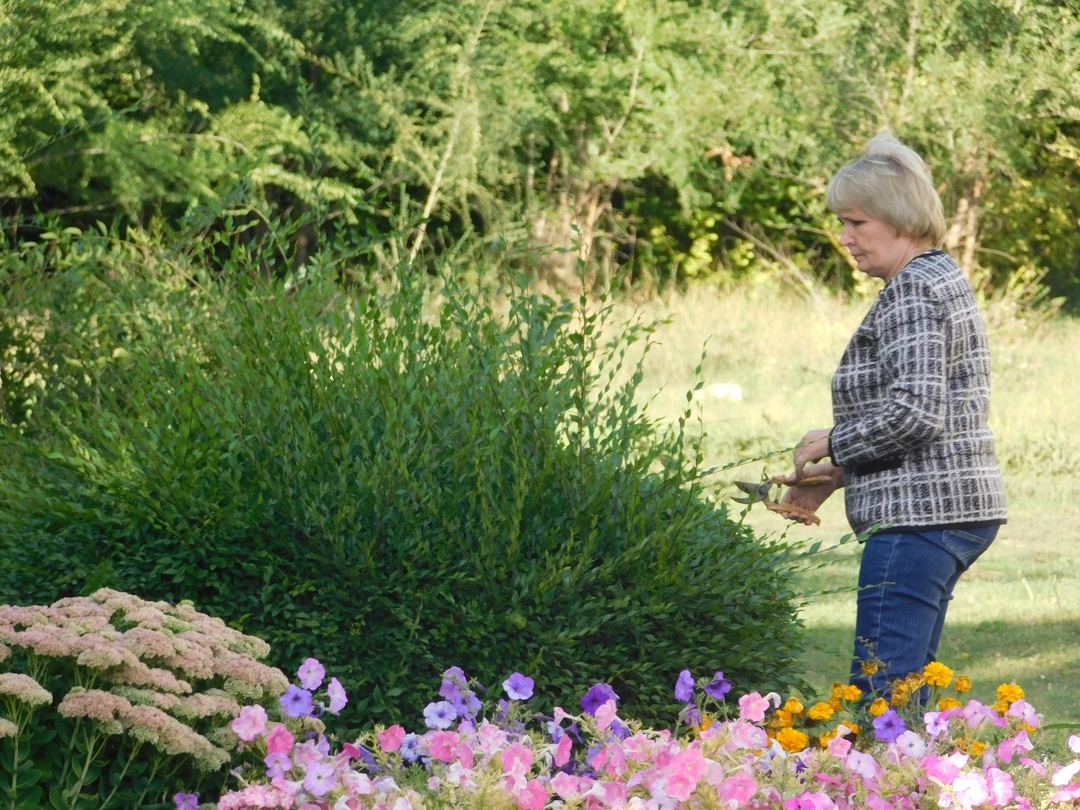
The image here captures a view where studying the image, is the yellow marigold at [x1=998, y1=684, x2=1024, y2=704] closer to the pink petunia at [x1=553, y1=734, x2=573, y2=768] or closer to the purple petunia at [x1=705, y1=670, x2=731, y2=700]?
the purple petunia at [x1=705, y1=670, x2=731, y2=700]

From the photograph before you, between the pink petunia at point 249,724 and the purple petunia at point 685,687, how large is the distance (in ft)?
3.23

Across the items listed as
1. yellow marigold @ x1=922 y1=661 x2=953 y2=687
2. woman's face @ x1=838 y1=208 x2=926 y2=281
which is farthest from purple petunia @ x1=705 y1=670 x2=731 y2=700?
woman's face @ x1=838 y1=208 x2=926 y2=281

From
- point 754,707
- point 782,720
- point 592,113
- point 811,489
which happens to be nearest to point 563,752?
point 754,707

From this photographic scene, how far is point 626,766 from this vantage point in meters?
2.41

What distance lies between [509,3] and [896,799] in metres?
18.1

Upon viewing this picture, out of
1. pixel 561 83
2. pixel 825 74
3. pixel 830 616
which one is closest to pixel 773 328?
pixel 825 74

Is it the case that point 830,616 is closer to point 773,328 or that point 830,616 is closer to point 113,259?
point 113,259

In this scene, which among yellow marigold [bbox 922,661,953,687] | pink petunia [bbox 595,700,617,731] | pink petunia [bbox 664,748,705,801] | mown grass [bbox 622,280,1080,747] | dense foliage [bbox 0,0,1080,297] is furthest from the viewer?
dense foliage [bbox 0,0,1080,297]

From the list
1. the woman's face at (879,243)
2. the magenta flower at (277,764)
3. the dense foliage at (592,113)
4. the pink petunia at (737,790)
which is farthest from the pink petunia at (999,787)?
the dense foliage at (592,113)

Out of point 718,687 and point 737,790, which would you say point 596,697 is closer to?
point 718,687

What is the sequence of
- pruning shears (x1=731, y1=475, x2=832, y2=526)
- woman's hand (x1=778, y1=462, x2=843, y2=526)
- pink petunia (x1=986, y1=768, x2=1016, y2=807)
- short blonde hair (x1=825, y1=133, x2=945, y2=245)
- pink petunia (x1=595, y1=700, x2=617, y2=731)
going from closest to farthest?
pink petunia (x1=986, y1=768, x2=1016, y2=807), pink petunia (x1=595, y1=700, x2=617, y2=731), short blonde hair (x1=825, y1=133, x2=945, y2=245), pruning shears (x1=731, y1=475, x2=832, y2=526), woman's hand (x1=778, y1=462, x2=843, y2=526)

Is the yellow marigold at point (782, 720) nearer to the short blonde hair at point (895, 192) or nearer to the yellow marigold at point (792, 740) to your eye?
the yellow marigold at point (792, 740)

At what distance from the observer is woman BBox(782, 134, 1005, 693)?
2.94 metres

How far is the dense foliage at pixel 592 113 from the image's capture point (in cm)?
1454
